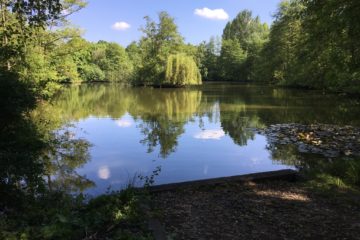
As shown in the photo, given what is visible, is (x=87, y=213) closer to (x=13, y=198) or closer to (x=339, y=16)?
(x=13, y=198)

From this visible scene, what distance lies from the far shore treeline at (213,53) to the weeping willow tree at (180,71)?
0.43 feet

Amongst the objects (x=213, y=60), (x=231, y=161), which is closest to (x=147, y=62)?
(x=213, y=60)

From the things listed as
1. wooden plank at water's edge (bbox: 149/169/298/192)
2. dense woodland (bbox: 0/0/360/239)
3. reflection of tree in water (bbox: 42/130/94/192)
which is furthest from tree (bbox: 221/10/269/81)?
wooden plank at water's edge (bbox: 149/169/298/192)

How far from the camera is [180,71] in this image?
47.5m

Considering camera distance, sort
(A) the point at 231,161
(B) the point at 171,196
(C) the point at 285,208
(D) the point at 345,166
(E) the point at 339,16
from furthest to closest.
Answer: (A) the point at 231,161 < (E) the point at 339,16 < (D) the point at 345,166 < (B) the point at 171,196 < (C) the point at 285,208

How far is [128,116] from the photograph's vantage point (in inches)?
809

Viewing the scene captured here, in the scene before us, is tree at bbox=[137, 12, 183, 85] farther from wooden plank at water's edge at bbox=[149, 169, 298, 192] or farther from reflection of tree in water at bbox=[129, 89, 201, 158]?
wooden plank at water's edge at bbox=[149, 169, 298, 192]

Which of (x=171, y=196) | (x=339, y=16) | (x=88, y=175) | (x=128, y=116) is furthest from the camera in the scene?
(x=128, y=116)

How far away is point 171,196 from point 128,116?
50.2 ft

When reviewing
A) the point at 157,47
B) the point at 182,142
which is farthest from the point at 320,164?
the point at 157,47

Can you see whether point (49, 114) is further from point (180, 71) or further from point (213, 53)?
point (213, 53)

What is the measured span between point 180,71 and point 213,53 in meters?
35.9

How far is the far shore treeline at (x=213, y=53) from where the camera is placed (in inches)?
396

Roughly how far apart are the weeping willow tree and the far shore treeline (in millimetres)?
131
